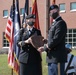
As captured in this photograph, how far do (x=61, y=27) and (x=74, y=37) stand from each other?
41596 mm

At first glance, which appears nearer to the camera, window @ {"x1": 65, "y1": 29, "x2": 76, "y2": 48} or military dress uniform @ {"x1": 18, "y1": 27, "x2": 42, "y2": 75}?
military dress uniform @ {"x1": 18, "y1": 27, "x2": 42, "y2": 75}

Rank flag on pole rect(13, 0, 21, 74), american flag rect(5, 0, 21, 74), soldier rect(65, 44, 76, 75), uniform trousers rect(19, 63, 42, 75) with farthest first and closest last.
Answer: american flag rect(5, 0, 21, 74) → flag on pole rect(13, 0, 21, 74) → soldier rect(65, 44, 76, 75) → uniform trousers rect(19, 63, 42, 75)

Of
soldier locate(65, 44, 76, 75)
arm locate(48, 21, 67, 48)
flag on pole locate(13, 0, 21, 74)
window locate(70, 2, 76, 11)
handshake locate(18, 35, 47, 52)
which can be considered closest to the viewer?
arm locate(48, 21, 67, 48)

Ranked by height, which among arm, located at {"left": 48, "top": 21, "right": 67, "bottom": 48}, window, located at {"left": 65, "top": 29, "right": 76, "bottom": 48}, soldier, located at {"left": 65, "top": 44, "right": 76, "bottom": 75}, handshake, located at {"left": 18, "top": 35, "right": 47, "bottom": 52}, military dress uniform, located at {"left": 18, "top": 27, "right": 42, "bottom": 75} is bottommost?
window, located at {"left": 65, "top": 29, "right": 76, "bottom": 48}

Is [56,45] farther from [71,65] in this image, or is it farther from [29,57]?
[71,65]

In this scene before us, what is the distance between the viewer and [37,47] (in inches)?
284

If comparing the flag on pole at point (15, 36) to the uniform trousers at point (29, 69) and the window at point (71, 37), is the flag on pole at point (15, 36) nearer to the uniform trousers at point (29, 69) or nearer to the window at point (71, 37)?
the uniform trousers at point (29, 69)

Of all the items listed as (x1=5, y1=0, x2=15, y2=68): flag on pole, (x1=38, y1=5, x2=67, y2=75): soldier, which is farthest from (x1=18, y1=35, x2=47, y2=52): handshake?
(x1=5, y1=0, x2=15, y2=68): flag on pole

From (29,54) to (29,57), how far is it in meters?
0.07

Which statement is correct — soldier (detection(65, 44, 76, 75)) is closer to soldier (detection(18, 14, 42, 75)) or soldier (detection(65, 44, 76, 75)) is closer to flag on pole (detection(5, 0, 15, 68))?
soldier (detection(18, 14, 42, 75))

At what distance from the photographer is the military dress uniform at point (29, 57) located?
296 inches

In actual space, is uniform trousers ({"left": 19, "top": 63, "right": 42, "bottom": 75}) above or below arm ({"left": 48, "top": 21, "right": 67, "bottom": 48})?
below

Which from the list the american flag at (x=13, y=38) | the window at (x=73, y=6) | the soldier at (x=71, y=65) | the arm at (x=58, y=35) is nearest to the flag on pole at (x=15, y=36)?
the american flag at (x=13, y=38)

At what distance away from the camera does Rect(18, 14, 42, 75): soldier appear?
7480 mm
